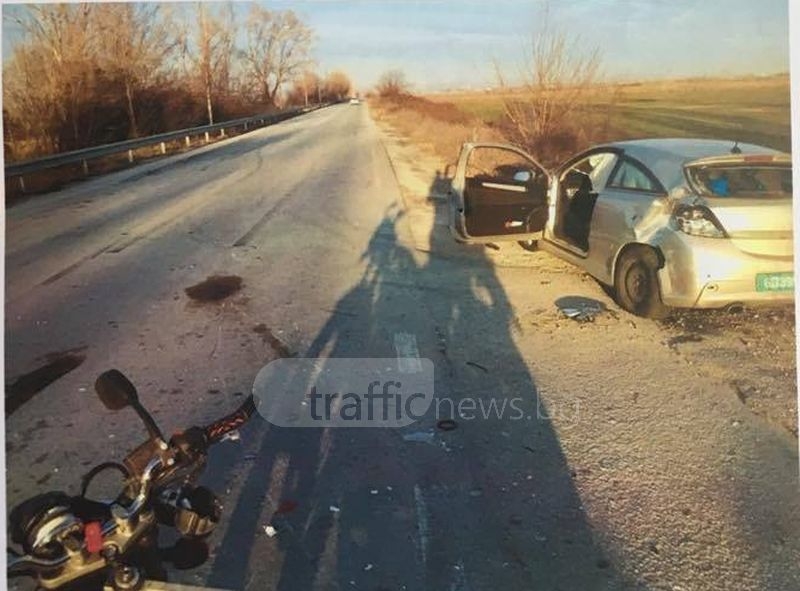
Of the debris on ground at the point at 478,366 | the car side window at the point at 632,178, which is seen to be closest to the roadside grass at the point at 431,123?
the car side window at the point at 632,178

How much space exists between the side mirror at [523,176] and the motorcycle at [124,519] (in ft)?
9.27

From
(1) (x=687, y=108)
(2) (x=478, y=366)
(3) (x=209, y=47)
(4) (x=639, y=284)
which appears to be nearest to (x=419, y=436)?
(2) (x=478, y=366)

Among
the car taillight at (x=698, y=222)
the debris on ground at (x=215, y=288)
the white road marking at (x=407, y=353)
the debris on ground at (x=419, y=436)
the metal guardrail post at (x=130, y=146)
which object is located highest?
the metal guardrail post at (x=130, y=146)

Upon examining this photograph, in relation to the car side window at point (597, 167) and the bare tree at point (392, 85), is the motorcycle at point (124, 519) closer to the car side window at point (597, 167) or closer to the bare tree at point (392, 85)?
the bare tree at point (392, 85)

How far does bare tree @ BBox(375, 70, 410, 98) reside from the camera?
11.4 feet

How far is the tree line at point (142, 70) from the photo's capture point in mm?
3201

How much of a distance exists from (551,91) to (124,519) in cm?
312

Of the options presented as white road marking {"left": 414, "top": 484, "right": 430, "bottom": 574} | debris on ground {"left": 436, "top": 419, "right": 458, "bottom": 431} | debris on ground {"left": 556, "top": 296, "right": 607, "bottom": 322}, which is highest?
debris on ground {"left": 556, "top": 296, "right": 607, "bottom": 322}

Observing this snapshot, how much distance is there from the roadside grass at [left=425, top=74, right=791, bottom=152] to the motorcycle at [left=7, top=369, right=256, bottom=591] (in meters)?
2.53

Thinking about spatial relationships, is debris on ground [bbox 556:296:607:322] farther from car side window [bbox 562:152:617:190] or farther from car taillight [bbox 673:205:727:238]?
car side window [bbox 562:152:617:190]

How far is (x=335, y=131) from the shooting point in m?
4.41

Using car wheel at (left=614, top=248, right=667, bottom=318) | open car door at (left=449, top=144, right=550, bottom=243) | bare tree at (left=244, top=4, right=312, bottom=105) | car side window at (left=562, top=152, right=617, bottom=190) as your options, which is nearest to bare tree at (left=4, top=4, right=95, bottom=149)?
bare tree at (left=244, top=4, right=312, bottom=105)

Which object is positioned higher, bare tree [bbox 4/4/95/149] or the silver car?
bare tree [bbox 4/4/95/149]

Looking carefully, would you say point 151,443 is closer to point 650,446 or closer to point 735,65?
point 650,446
